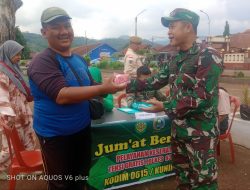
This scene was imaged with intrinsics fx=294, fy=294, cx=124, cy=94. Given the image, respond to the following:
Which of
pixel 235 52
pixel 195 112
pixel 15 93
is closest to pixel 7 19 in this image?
pixel 15 93

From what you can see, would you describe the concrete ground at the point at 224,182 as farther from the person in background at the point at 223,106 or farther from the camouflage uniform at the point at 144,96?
the camouflage uniform at the point at 144,96

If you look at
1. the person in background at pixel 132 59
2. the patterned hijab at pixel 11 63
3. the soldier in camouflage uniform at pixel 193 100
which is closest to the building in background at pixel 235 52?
the person in background at pixel 132 59

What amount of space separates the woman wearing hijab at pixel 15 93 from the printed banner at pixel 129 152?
1133mm

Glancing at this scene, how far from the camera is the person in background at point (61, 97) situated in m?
1.78

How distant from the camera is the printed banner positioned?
2.96m

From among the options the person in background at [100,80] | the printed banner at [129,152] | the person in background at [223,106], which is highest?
the person in background at [100,80]

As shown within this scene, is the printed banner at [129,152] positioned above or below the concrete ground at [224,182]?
above

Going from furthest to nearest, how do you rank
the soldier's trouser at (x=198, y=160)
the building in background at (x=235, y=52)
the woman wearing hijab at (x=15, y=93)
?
the building in background at (x=235, y=52)
the woman wearing hijab at (x=15, y=93)
the soldier's trouser at (x=198, y=160)

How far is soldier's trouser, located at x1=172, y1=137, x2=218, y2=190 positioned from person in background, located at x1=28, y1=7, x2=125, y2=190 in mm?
810

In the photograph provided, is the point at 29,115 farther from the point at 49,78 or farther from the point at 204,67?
the point at 204,67

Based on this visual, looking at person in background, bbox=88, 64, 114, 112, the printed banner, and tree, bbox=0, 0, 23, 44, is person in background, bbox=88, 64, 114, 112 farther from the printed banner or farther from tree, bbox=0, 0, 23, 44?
tree, bbox=0, 0, 23, 44

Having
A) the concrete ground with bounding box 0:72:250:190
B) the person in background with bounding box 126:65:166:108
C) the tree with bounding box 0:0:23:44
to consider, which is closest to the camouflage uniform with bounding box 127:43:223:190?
the concrete ground with bounding box 0:72:250:190

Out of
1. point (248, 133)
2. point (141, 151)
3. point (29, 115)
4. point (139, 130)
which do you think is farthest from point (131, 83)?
point (248, 133)

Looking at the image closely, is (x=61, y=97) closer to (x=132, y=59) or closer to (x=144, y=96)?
(x=144, y=96)
